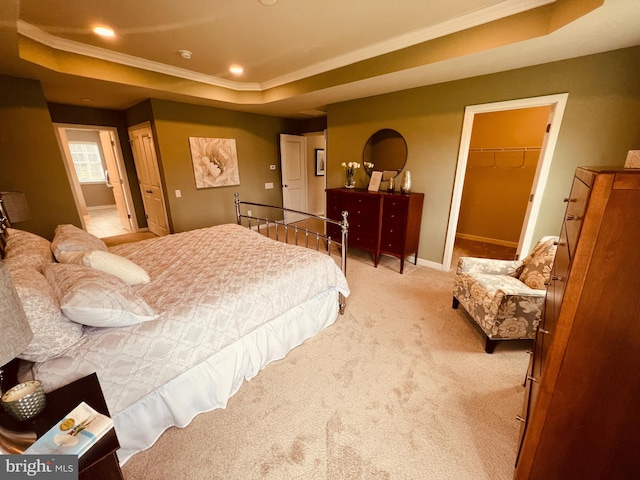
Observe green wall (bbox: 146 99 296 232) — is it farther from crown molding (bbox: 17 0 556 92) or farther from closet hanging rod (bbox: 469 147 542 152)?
closet hanging rod (bbox: 469 147 542 152)

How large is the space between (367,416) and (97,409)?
1.39 m

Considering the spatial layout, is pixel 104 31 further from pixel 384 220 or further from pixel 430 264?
pixel 430 264

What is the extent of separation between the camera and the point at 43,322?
3.53ft

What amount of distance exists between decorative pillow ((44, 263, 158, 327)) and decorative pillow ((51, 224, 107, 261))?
1.11 feet

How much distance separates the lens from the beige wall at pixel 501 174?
13.5ft

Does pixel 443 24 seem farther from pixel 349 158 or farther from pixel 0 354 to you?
pixel 0 354

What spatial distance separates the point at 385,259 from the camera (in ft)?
13.6

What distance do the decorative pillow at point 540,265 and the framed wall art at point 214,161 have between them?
4854 mm

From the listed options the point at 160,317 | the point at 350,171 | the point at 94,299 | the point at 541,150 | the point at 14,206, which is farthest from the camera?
the point at 350,171

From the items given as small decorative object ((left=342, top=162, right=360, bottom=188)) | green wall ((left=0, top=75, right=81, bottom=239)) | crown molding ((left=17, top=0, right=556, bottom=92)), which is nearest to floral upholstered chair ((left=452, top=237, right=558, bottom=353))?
crown molding ((left=17, top=0, right=556, bottom=92))

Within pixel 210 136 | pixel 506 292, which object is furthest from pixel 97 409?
pixel 210 136

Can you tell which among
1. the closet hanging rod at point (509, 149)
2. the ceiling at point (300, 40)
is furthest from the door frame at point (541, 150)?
the closet hanging rod at point (509, 149)

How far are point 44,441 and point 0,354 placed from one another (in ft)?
1.46

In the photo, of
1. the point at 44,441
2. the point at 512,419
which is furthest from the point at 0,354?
the point at 512,419
